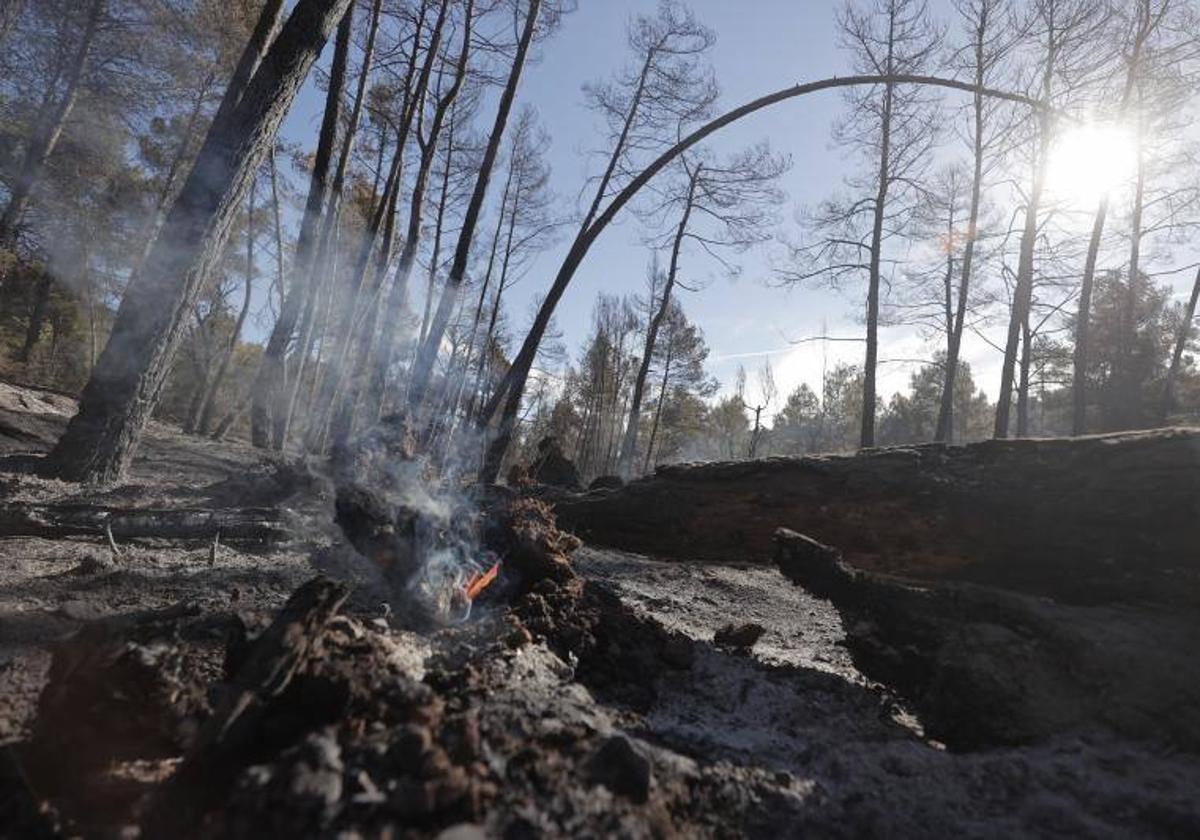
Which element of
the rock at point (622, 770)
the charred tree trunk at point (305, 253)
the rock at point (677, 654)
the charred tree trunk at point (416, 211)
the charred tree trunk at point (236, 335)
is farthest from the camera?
the charred tree trunk at point (236, 335)

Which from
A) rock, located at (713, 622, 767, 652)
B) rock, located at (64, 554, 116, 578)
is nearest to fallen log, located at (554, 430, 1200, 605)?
rock, located at (713, 622, 767, 652)

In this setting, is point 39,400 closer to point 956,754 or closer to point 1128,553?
point 956,754

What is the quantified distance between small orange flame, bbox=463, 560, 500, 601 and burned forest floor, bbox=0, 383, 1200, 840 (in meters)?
0.07

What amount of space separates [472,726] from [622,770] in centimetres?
42

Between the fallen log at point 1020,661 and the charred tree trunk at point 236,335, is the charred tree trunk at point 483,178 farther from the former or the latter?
the charred tree trunk at point 236,335

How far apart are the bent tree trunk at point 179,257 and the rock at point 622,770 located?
16.3 ft

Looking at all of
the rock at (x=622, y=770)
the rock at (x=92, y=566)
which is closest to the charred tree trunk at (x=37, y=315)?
the rock at (x=92, y=566)

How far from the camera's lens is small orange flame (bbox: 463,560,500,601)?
301 centimetres

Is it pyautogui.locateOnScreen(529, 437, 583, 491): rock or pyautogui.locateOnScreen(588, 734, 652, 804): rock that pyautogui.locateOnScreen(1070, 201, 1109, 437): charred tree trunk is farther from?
pyautogui.locateOnScreen(588, 734, 652, 804): rock

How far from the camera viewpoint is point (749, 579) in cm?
568

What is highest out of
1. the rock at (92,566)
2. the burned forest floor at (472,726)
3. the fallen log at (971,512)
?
the fallen log at (971,512)

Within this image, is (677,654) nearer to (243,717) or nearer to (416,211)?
(243,717)

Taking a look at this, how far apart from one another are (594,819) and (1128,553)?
11.2 ft

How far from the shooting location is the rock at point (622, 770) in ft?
5.03
